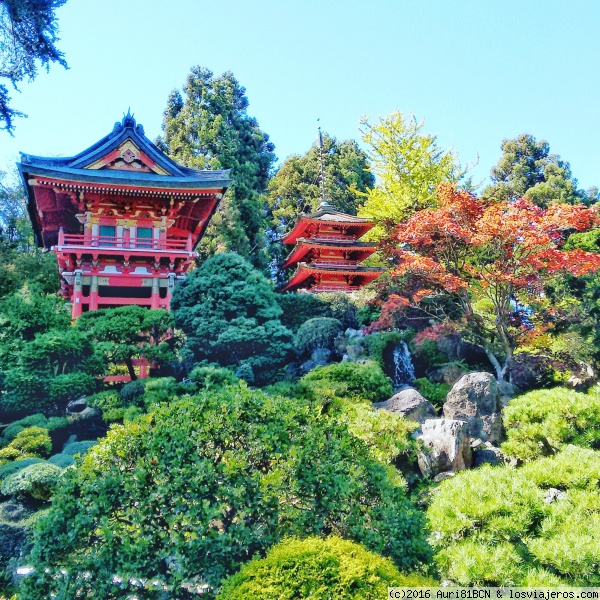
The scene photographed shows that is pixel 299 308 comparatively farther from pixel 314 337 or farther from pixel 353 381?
pixel 353 381

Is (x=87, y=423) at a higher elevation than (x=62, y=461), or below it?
higher

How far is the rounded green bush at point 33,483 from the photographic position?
7.66m

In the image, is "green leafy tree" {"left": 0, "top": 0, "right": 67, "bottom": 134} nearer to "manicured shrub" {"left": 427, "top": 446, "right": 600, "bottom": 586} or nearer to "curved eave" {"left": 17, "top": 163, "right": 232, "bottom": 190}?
"curved eave" {"left": 17, "top": 163, "right": 232, "bottom": 190}

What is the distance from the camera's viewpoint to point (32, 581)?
3850 millimetres

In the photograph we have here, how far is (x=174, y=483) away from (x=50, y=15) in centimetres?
1330

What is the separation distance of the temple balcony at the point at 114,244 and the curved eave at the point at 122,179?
162 cm

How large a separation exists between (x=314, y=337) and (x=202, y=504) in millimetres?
11124

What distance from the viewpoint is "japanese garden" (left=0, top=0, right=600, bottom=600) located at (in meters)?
3.85

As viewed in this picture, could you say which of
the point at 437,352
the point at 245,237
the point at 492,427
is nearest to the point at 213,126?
the point at 245,237

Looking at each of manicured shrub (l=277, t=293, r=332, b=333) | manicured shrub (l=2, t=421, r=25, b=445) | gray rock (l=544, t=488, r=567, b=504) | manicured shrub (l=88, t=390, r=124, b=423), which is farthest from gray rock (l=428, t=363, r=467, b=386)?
manicured shrub (l=2, t=421, r=25, b=445)

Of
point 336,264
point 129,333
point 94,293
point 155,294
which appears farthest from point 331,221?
point 129,333

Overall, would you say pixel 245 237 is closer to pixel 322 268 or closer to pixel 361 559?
pixel 322 268

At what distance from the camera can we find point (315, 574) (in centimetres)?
328

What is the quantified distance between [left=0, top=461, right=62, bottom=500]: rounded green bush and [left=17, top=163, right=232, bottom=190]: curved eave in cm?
1013
